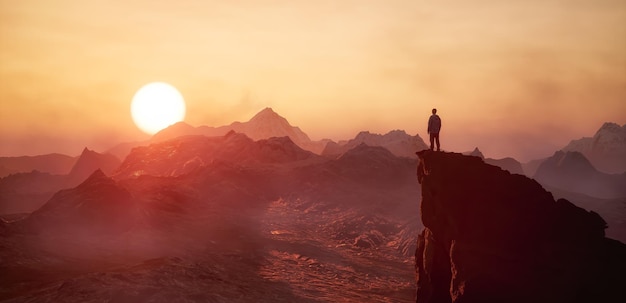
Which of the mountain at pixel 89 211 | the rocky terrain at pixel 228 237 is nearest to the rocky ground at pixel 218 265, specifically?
the rocky terrain at pixel 228 237

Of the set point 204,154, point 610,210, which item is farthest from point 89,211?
point 610,210

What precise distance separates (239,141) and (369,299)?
438 ft

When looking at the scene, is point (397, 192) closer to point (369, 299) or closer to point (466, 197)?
point (369, 299)

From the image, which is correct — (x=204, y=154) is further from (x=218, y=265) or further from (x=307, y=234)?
(x=218, y=265)

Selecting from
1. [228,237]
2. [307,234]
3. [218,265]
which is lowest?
[218,265]

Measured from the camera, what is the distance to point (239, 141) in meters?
186

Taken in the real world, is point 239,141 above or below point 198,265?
above

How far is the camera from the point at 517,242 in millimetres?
35375

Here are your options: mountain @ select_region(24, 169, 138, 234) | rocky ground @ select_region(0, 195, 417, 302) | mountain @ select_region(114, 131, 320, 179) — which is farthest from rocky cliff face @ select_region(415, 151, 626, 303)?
mountain @ select_region(114, 131, 320, 179)

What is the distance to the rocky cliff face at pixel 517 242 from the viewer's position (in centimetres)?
3300

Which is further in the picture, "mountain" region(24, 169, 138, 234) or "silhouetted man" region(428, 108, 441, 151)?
"mountain" region(24, 169, 138, 234)

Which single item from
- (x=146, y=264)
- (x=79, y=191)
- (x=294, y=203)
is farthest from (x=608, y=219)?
(x=79, y=191)

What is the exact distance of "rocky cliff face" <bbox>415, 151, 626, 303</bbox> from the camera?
33.0 metres

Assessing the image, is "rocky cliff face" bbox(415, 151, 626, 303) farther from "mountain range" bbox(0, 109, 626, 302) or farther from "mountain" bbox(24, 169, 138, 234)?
"mountain" bbox(24, 169, 138, 234)
